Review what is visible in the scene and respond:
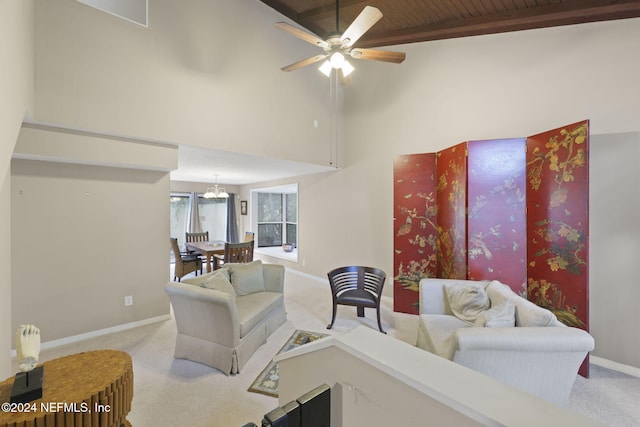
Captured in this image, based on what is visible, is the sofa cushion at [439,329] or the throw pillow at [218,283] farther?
the throw pillow at [218,283]

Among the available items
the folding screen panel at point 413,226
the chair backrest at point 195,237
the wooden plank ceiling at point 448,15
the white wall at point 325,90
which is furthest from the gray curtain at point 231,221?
the folding screen panel at point 413,226

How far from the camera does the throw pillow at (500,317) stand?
1970 mm

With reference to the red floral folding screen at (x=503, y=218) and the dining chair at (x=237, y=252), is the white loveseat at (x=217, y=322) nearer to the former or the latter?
the dining chair at (x=237, y=252)

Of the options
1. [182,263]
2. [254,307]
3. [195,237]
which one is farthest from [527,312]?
[195,237]

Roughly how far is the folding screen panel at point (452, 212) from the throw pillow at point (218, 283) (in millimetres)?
2752

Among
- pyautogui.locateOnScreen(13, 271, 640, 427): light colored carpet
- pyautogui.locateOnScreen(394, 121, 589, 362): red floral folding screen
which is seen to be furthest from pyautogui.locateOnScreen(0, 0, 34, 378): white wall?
pyautogui.locateOnScreen(394, 121, 589, 362): red floral folding screen

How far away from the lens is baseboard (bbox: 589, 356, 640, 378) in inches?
97.4

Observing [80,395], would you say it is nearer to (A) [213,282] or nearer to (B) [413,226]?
(A) [213,282]

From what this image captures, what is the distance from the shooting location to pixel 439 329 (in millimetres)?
2377

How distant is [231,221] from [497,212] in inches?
258

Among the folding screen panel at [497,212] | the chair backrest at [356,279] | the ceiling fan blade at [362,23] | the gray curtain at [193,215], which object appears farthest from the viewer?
the gray curtain at [193,215]

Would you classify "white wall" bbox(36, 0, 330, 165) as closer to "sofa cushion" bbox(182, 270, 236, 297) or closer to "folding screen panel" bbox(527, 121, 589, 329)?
"sofa cushion" bbox(182, 270, 236, 297)

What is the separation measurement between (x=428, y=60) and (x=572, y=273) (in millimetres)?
3317

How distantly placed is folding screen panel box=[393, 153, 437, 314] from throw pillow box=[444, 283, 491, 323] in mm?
1105
